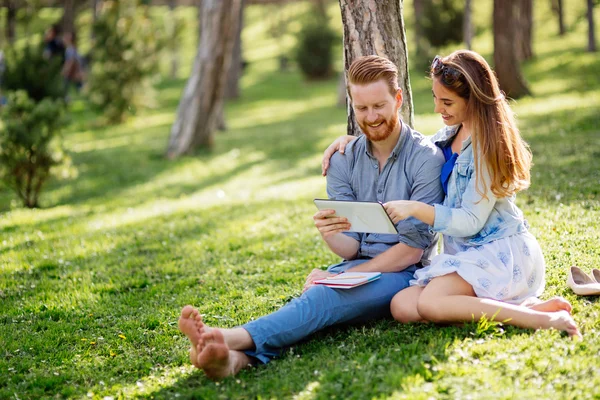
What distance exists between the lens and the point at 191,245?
23.2 feet

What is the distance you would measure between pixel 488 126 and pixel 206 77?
9.89 m

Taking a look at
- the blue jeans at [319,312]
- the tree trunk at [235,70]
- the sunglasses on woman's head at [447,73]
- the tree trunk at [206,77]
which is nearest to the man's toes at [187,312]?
the blue jeans at [319,312]

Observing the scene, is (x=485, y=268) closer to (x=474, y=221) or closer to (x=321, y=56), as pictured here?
(x=474, y=221)

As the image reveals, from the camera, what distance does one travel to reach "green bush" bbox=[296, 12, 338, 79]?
26.0 meters

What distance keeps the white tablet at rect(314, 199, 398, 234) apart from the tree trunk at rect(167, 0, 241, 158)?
9.67m

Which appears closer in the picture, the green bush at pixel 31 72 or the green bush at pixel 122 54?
the green bush at pixel 31 72

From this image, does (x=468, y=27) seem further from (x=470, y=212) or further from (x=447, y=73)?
(x=470, y=212)

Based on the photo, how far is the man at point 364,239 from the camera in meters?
3.67

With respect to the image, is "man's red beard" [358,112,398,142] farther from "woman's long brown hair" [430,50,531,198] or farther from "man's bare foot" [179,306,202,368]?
"man's bare foot" [179,306,202,368]

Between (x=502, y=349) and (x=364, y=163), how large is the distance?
1.54 m

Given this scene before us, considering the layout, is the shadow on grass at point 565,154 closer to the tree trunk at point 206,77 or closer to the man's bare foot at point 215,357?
the man's bare foot at point 215,357

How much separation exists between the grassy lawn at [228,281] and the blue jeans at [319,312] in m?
0.10

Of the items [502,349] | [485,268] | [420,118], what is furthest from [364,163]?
[420,118]

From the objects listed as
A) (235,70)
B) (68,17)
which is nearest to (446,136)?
(235,70)
